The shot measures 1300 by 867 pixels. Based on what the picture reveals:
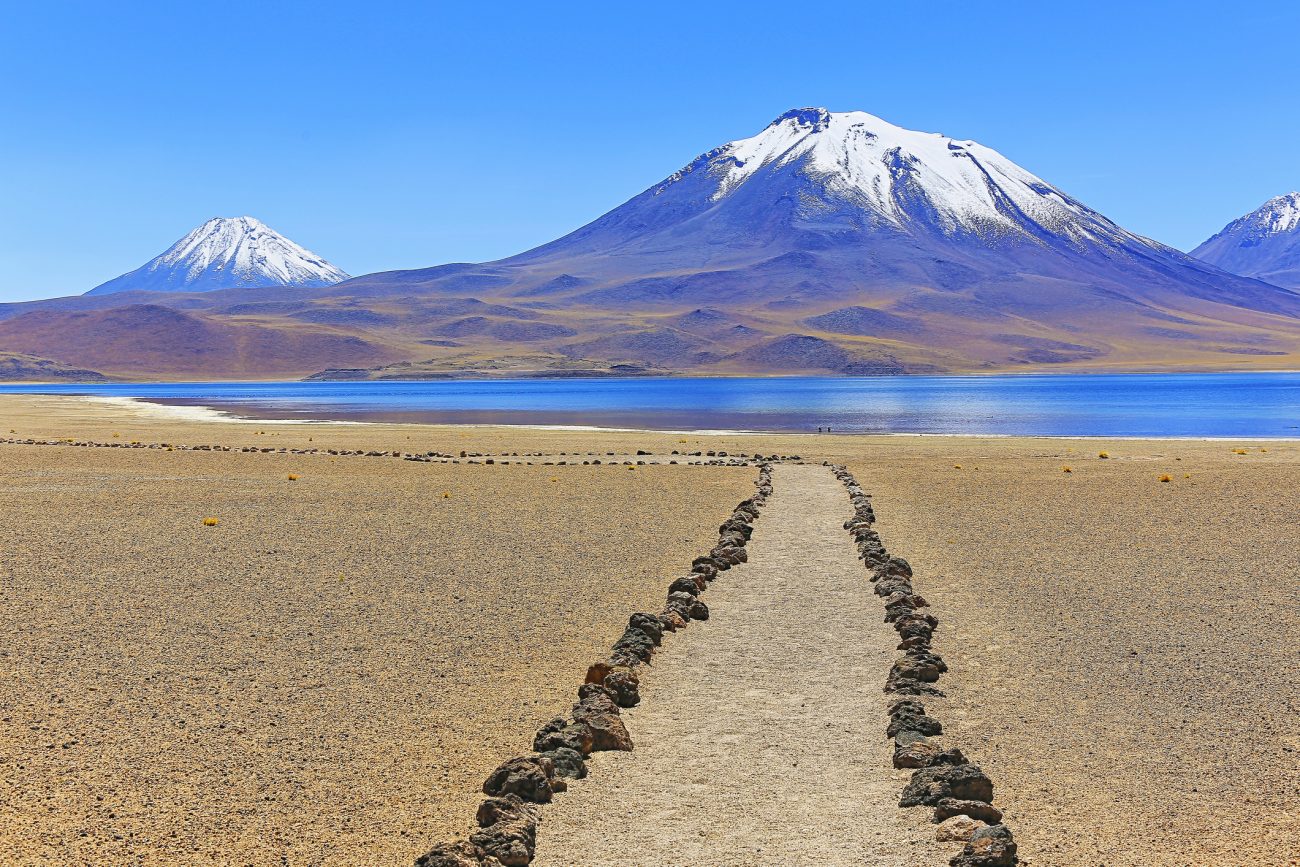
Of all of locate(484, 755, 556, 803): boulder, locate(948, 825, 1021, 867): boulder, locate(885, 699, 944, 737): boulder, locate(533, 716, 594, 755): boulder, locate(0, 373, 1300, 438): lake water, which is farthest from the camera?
locate(0, 373, 1300, 438): lake water

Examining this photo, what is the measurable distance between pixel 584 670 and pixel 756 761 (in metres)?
2.43

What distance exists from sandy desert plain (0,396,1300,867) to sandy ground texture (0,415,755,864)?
34 millimetres

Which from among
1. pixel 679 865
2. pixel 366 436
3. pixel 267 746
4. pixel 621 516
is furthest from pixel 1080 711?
pixel 366 436

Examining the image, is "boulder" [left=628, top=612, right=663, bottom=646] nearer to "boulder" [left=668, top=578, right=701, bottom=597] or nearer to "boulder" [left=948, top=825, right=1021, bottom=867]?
"boulder" [left=668, top=578, right=701, bottom=597]

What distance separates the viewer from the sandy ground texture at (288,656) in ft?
21.1

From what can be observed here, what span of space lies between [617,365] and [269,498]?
160689 millimetres

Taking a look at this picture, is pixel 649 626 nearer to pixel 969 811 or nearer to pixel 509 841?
pixel 969 811

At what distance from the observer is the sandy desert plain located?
20.9ft

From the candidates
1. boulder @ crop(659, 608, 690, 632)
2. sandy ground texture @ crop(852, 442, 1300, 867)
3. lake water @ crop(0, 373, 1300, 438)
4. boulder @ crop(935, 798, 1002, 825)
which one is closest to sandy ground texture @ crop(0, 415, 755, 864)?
boulder @ crop(659, 608, 690, 632)

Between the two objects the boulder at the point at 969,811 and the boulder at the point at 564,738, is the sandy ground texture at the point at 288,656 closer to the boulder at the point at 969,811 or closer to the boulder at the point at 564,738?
the boulder at the point at 564,738

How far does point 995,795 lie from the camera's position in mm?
6809

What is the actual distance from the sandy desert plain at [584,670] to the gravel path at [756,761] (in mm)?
31

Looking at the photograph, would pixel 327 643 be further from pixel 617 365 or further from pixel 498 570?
pixel 617 365

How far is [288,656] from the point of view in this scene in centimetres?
964
